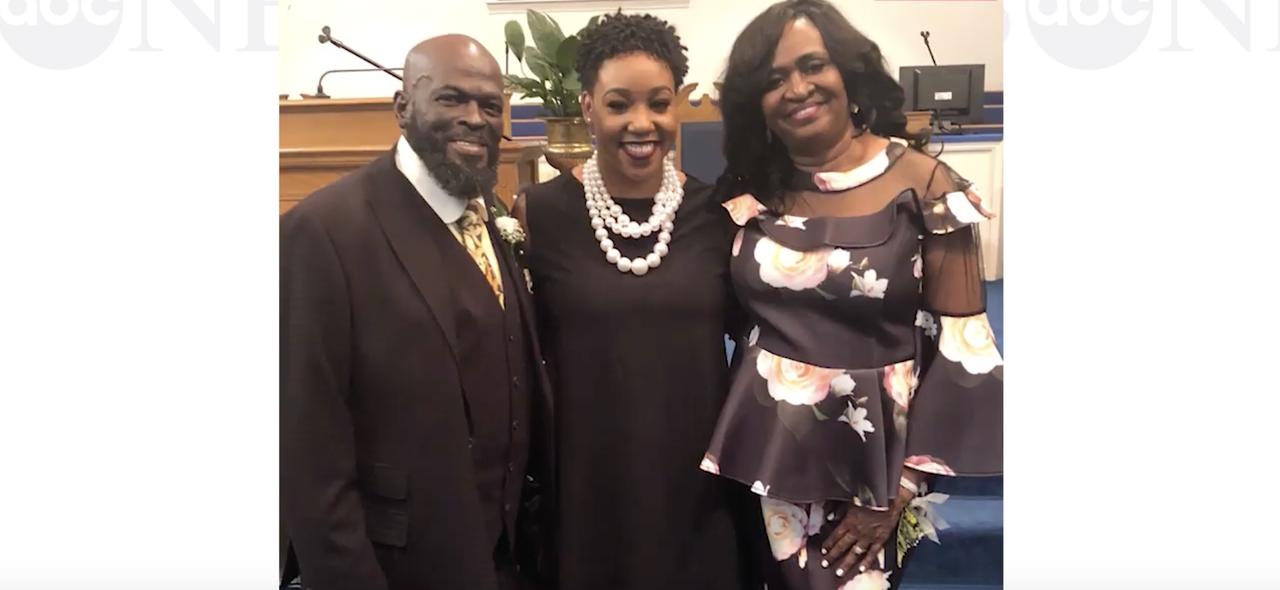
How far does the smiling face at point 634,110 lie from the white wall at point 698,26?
0.25ft

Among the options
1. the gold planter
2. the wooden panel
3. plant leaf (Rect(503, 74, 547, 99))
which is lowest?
the gold planter

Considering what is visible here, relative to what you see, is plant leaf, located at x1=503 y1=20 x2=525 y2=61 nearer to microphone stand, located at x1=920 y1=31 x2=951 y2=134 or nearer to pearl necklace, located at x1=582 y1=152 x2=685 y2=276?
pearl necklace, located at x1=582 y1=152 x2=685 y2=276

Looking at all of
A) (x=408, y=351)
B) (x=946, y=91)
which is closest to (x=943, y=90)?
(x=946, y=91)

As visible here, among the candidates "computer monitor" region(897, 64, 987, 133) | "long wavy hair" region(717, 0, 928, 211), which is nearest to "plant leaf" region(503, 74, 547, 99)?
"long wavy hair" region(717, 0, 928, 211)

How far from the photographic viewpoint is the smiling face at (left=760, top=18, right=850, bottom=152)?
1.10 metres

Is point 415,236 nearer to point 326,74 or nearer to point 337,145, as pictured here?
point 337,145

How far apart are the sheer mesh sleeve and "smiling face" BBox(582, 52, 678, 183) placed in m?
0.35

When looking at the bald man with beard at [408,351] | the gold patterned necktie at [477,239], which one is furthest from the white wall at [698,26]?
the gold patterned necktie at [477,239]

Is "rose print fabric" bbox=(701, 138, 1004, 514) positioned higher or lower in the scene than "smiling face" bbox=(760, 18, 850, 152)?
lower

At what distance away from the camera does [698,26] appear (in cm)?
113

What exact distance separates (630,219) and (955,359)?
1.51ft

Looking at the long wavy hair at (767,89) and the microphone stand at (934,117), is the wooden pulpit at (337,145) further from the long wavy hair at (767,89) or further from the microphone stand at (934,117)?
the microphone stand at (934,117)
